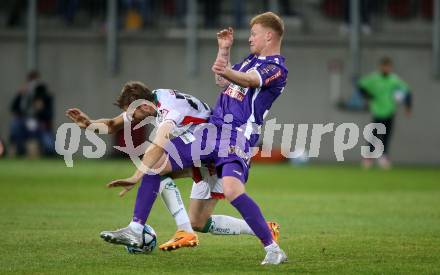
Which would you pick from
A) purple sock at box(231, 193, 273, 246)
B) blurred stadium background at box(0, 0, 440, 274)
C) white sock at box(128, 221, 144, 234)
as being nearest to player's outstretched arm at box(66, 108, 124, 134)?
white sock at box(128, 221, 144, 234)

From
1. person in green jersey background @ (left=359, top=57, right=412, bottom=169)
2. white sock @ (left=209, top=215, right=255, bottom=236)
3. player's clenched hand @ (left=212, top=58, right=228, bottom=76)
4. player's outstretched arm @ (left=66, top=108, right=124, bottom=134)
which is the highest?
player's clenched hand @ (left=212, top=58, right=228, bottom=76)

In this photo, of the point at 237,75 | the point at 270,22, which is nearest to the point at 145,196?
the point at 237,75

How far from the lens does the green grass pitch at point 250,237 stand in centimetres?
916

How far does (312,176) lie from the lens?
23062mm

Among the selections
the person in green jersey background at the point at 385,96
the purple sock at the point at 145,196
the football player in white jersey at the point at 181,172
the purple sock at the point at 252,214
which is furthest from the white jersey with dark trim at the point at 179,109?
the person in green jersey background at the point at 385,96

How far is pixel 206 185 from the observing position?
9.91m

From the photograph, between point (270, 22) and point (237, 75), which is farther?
point (270, 22)

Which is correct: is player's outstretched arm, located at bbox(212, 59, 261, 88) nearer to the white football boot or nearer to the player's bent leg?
the player's bent leg

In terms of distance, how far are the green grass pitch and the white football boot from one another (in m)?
0.18

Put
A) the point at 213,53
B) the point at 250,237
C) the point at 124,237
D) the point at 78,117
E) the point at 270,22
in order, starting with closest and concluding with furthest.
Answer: the point at 124,237 → the point at 270,22 → the point at 78,117 → the point at 250,237 → the point at 213,53

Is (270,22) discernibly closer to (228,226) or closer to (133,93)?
(133,93)

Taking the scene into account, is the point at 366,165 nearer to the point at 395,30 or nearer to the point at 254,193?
the point at 395,30

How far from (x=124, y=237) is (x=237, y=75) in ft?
6.01

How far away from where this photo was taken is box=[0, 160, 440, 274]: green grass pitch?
30.1 feet
